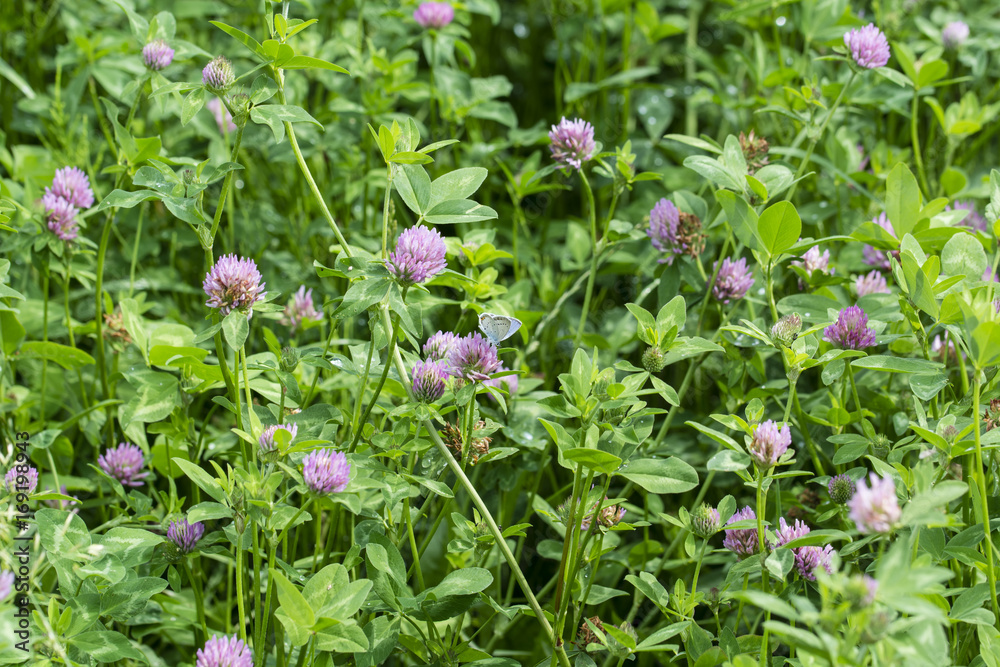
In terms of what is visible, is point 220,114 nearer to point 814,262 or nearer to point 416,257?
point 416,257

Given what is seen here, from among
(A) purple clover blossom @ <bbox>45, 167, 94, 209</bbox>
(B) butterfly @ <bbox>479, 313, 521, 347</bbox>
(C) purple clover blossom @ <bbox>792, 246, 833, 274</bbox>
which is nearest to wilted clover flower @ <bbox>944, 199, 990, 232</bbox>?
(C) purple clover blossom @ <bbox>792, 246, 833, 274</bbox>

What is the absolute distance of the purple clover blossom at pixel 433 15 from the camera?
71.1 inches

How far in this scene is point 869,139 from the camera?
2.13 metres

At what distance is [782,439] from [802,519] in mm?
410

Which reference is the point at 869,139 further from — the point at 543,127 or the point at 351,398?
the point at 351,398

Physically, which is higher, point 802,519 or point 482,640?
point 802,519

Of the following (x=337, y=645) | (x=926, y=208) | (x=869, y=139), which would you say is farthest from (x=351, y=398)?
(x=869, y=139)

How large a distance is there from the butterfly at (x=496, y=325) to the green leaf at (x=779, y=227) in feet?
1.16

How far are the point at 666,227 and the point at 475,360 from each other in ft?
1.71

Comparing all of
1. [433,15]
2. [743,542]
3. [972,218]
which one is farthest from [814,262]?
[433,15]

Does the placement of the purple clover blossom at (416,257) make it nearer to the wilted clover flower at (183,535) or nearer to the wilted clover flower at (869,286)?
the wilted clover flower at (183,535)

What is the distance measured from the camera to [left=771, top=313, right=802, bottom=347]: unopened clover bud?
41.8 inches

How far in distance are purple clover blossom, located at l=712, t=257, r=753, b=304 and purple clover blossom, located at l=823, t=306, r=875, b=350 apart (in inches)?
7.0

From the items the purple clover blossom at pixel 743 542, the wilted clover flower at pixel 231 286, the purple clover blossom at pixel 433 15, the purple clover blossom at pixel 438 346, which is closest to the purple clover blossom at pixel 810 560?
the purple clover blossom at pixel 743 542
